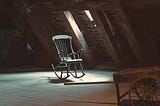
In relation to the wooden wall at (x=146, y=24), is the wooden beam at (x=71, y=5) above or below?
Answer: above

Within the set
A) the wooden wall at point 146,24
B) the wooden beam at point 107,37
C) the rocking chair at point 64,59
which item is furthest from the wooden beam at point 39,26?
the wooden wall at point 146,24

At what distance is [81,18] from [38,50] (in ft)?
6.22

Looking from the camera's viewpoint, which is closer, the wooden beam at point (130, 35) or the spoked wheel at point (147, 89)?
the spoked wheel at point (147, 89)

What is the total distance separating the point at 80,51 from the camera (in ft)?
28.5

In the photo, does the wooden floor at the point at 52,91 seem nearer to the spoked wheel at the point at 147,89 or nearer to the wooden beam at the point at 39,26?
the spoked wheel at the point at 147,89

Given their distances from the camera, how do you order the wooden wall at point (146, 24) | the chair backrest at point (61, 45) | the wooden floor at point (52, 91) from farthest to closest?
the chair backrest at point (61, 45) → the wooden wall at point (146, 24) → the wooden floor at point (52, 91)

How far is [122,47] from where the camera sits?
8.60 meters

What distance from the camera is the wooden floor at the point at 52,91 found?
221 inches

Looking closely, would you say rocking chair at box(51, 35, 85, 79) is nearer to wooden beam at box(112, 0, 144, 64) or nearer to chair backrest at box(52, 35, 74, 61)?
chair backrest at box(52, 35, 74, 61)

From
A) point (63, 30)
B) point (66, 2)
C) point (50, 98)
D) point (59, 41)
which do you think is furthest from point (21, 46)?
point (50, 98)

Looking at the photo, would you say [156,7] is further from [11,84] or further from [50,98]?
[11,84]

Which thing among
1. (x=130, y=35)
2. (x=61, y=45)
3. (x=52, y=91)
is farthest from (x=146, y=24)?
(x=52, y=91)

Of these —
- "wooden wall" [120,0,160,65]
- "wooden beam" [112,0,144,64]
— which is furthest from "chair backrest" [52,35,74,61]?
"wooden wall" [120,0,160,65]

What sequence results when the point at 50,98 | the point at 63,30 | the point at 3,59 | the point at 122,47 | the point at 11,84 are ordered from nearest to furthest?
1. the point at 50,98
2. the point at 11,84
3. the point at 122,47
4. the point at 63,30
5. the point at 3,59
